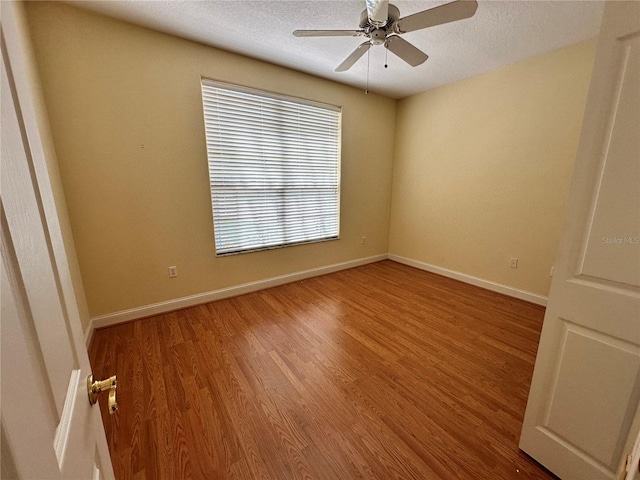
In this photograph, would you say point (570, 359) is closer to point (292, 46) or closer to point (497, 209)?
point (497, 209)

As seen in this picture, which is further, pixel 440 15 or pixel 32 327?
pixel 440 15

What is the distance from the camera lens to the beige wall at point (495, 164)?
2607 millimetres

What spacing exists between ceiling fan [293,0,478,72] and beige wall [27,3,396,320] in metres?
Result: 1.35

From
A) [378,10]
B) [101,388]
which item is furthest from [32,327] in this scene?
[378,10]

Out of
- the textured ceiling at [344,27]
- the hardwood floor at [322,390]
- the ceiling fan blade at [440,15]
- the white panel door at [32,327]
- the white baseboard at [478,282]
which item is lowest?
the hardwood floor at [322,390]

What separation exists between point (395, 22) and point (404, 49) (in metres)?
0.28

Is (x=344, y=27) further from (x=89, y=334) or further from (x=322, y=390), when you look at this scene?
(x=89, y=334)

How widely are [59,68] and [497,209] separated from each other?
443 centimetres

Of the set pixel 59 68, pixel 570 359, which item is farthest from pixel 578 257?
pixel 59 68

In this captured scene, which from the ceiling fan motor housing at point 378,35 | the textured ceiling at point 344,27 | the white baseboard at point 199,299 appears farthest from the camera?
the white baseboard at point 199,299

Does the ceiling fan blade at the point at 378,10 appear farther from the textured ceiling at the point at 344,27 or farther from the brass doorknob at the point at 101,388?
the brass doorknob at the point at 101,388

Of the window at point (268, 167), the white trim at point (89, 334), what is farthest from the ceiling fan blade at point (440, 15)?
the white trim at point (89, 334)

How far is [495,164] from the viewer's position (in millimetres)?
3121

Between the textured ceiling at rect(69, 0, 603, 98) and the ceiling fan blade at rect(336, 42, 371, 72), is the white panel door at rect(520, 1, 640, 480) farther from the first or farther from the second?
the textured ceiling at rect(69, 0, 603, 98)
